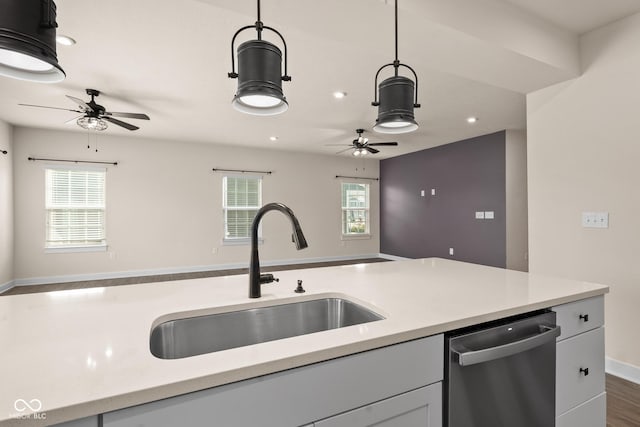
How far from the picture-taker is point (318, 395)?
839 mm

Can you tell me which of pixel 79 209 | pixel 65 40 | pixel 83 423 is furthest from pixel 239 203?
pixel 83 423

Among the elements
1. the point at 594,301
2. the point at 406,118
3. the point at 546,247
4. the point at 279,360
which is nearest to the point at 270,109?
the point at 406,118

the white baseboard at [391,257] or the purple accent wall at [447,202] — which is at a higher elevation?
the purple accent wall at [447,202]

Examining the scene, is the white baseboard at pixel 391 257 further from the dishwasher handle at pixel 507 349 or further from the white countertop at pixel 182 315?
the dishwasher handle at pixel 507 349

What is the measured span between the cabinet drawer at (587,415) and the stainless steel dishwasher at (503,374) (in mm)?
128

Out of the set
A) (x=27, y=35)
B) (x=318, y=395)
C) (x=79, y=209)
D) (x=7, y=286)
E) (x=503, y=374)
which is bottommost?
(x=7, y=286)

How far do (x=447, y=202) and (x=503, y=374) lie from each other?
19.2 feet

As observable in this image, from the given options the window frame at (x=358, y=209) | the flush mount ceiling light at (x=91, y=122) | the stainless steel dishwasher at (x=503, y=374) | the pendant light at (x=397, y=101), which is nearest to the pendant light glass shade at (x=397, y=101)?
the pendant light at (x=397, y=101)

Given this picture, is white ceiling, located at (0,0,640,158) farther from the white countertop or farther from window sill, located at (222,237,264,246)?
window sill, located at (222,237,264,246)

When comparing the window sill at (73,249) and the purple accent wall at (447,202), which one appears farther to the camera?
the purple accent wall at (447,202)

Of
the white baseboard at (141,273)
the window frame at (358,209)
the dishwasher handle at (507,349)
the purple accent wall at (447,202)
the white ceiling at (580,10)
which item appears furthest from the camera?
the window frame at (358,209)

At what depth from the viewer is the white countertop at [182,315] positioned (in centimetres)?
65

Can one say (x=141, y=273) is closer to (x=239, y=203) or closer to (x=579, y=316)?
(x=239, y=203)

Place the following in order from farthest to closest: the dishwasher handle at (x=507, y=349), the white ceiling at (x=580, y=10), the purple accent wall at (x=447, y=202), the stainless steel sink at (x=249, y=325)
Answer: the purple accent wall at (x=447, y=202) → the white ceiling at (x=580, y=10) → the stainless steel sink at (x=249, y=325) → the dishwasher handle at (x=507, y=349)
